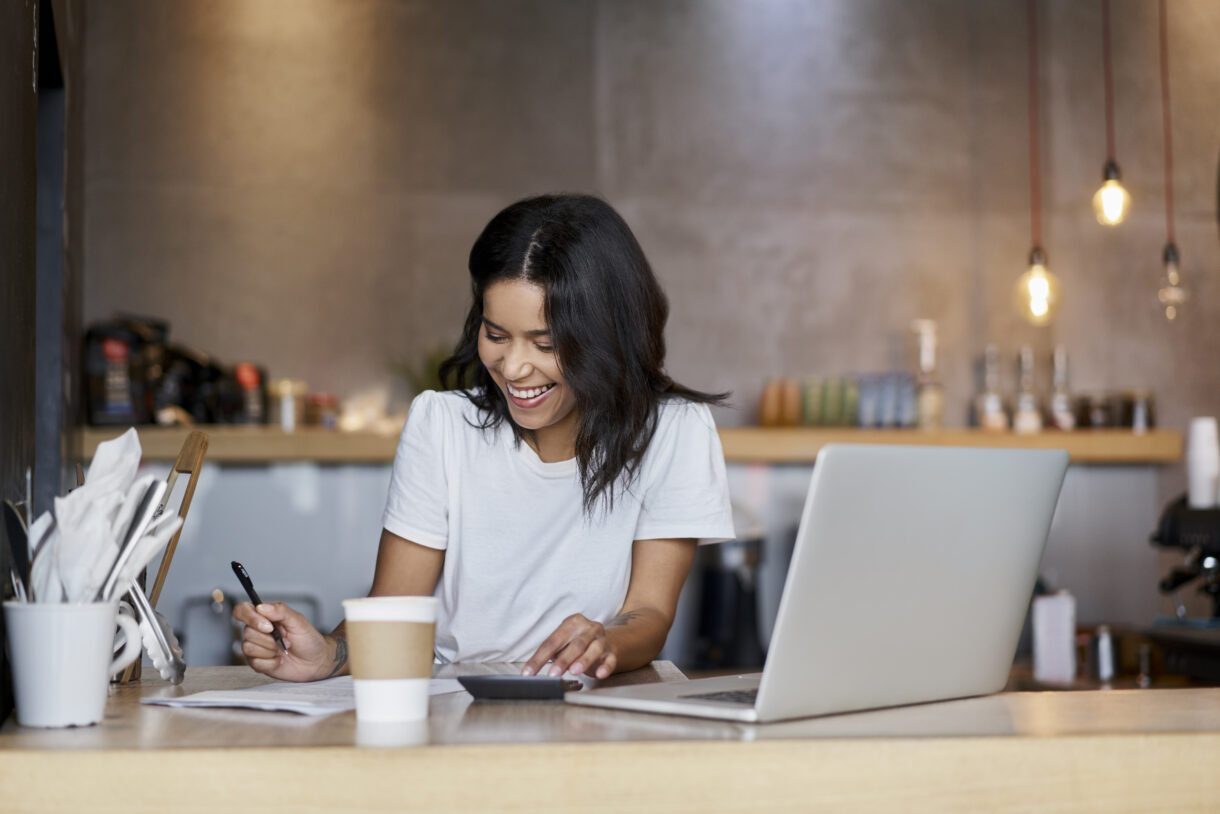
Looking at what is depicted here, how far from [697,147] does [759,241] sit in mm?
400

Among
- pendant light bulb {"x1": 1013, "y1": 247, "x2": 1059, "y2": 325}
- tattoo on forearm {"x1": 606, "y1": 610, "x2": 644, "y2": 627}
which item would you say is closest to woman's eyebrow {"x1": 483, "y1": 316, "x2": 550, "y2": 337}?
tattoo on forearm {"x1": 606, "y1": 610, "x2": 644, "y2": 627}

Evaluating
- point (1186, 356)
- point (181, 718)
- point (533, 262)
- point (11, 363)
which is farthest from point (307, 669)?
point (1186, 356)

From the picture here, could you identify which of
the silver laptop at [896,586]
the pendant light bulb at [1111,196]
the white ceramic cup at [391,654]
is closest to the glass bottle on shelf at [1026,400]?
the pendant light bulb at [1111,196]

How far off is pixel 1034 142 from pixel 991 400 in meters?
1.02

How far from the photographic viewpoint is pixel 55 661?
0.89 meters

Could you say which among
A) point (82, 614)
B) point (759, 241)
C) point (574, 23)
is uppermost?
point (574, 23)

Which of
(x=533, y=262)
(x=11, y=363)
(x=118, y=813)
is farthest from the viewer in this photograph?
(x=533, y=262)

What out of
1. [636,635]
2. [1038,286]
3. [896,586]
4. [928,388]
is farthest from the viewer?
[928,388]

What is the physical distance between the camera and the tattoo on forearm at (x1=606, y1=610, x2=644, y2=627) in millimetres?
1452

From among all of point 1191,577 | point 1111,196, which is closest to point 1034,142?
point 1111,196

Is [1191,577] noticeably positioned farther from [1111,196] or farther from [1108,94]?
[1108,94]

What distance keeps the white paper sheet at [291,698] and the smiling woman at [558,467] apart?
454 millimetres

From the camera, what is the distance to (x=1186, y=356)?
15.0 ft

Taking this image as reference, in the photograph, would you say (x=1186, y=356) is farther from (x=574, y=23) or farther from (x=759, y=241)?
(x=574, y=23)
